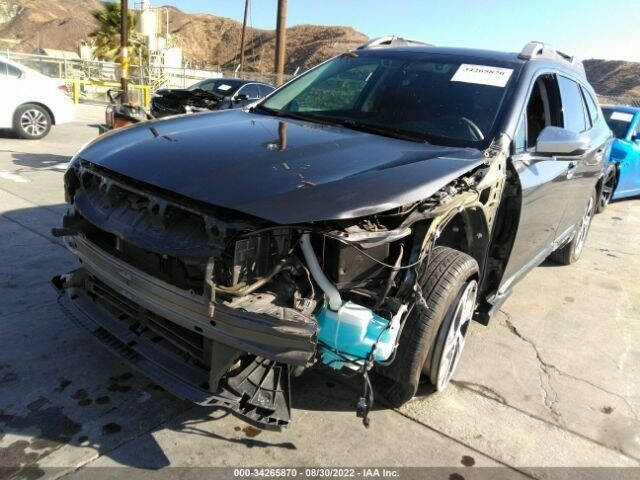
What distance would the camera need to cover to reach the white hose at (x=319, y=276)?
2.33 m

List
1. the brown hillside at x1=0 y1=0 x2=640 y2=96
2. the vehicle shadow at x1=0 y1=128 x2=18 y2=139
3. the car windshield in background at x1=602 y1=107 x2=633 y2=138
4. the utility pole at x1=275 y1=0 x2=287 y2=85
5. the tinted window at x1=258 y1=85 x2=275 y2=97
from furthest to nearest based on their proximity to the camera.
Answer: the brown hillside at x1=0 y1=0 x2=640 y2=96
the utility pole at x1=275 y1=0 x2=287 y2=85
the tinted window at x1=258 y1=85 x2=275 y2=97
the vehicle shadow at x1=0 y1=128 x2=18 y2=139
the car windshield in background at x1=602 y1=107 x2=633 y2=138

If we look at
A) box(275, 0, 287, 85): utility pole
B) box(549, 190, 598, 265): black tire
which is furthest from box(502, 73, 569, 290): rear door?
box(275, 0, 287, 85): utility pole

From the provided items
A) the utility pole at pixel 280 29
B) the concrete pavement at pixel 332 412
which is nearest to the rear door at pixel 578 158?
the concrete pavement at pixel 332 412

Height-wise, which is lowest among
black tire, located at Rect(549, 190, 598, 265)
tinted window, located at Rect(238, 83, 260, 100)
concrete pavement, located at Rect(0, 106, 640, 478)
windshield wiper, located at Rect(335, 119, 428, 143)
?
concrete pavement, located at Rect(0, 106, 640, 478)

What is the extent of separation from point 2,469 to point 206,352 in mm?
985

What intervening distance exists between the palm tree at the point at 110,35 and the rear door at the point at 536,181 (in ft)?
103

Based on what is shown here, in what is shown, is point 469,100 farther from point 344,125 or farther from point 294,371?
point 294,371

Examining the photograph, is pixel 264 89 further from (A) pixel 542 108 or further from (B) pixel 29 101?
(A) pixel 542 108

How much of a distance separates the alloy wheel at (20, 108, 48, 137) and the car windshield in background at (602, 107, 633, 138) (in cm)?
1077

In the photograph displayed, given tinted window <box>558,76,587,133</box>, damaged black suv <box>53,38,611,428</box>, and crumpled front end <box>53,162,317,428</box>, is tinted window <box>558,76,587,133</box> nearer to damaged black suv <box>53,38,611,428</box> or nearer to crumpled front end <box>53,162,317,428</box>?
damaged black suv <box>53,38,611,428</box>

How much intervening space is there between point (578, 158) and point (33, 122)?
10.2m

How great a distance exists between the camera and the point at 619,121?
31.2 ft

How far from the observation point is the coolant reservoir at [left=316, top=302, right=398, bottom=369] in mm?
2377

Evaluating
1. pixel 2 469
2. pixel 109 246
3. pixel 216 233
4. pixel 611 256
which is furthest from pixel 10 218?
pixel 611 256
